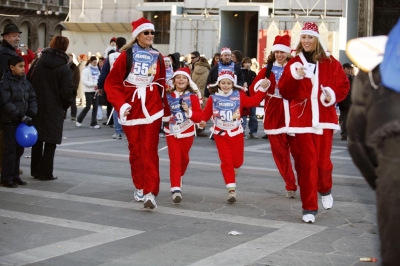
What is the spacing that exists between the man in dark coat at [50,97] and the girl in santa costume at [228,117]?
6.91ft

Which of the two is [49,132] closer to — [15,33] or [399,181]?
[15,33]

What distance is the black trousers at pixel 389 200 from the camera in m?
3.05

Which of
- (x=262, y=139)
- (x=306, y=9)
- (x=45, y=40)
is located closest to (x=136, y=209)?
(x=262, y=139)

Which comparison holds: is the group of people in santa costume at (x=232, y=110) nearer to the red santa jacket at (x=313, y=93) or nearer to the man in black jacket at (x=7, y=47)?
the red santa jacket at (x=313, y=93)

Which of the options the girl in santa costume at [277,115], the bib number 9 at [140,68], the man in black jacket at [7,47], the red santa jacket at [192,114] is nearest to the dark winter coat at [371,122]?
the bib number 9 at [140,68]

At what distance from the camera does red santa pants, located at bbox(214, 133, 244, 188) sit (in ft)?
29.4

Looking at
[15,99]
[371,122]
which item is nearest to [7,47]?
[15,99]

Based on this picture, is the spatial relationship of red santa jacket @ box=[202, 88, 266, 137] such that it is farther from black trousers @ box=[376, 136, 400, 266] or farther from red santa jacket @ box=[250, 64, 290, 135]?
black trousers @ box=[376, 136, 400, 266]

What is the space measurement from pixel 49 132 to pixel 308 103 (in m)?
3.71

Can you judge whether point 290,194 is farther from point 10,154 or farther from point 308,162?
point 10,154

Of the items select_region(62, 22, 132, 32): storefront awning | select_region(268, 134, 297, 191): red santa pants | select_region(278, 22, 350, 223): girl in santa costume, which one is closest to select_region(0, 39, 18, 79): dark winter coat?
select_region(268, 134, 297, 191): red santa pants

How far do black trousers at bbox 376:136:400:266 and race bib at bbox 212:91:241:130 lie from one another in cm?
597

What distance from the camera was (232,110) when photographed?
916cm

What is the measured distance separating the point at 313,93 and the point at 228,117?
147 cm
